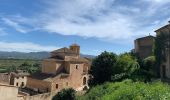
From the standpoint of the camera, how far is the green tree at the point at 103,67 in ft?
122

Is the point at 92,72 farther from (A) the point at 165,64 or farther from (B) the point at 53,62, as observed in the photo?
(A) the point at 165,64

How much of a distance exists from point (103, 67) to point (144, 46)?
35.9ft

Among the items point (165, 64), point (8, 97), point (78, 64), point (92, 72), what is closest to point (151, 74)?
point (165, 64)

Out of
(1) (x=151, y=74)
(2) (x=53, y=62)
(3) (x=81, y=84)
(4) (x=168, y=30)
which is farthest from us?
(3) (x=81, y=84)

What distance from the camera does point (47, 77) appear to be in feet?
133

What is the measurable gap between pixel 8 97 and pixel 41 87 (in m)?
14.3

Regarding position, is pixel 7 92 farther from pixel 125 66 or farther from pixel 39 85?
pixel 125 66

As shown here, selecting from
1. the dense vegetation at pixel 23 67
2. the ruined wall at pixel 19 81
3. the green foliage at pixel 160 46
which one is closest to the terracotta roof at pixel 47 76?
the ruined wall at pixel 19 81

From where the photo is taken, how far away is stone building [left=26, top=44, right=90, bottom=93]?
3928 cm

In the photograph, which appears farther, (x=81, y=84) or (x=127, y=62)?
(x=81, y=84)

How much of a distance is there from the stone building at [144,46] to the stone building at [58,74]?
10924mm

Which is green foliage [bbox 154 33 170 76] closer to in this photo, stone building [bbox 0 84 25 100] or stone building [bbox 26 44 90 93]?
stone building [bbox 26 44 90 93]

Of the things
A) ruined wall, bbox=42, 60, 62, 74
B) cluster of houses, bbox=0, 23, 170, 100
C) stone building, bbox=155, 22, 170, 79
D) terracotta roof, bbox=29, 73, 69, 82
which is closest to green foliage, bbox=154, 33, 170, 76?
stone building, bbox=155, 22, 170, 79

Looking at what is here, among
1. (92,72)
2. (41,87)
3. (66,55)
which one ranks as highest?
(66,55)
